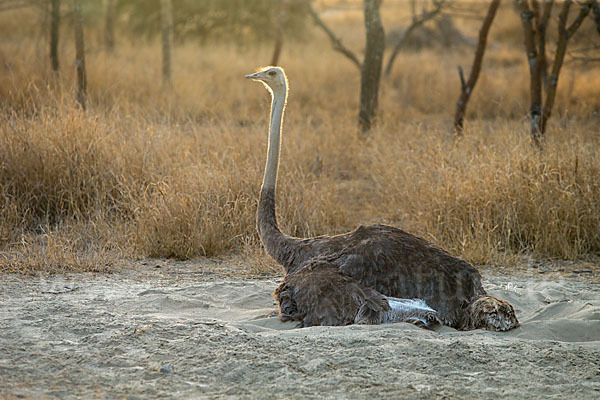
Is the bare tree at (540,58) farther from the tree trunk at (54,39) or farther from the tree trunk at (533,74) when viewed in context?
the tree trunk at (54,39)

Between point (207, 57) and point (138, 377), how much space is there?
14.3 metres

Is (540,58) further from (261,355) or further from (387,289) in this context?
(261,355)

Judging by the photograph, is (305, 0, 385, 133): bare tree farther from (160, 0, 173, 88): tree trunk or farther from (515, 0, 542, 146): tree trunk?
(160, 0, 173, 88): tree trunk

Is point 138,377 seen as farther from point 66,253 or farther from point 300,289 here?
point 66,253

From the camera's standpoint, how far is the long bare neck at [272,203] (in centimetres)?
428

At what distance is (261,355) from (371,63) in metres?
7.08

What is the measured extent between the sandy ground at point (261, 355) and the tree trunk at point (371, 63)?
581cm

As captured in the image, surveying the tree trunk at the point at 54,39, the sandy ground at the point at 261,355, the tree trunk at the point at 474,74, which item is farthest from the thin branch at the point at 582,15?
the tree trunk at the point at 54,39

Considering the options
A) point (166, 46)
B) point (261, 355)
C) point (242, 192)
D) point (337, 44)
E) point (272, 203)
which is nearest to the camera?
point (261, 355)

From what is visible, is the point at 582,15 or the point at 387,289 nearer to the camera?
the point at 387,289

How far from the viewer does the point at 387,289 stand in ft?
12.6

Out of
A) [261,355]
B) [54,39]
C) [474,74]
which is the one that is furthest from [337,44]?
[261,355]

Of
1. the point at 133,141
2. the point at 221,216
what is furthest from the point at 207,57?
the point at 221,216

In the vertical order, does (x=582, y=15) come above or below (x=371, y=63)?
above
